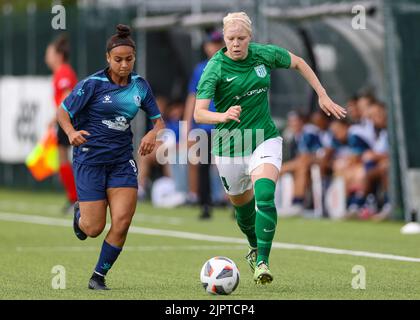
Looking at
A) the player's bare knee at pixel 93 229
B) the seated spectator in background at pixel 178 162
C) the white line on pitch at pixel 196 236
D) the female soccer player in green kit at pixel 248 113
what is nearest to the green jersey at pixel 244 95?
the female soccer player in green kit at pixel 248 113

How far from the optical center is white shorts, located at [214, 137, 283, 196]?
10.5 m

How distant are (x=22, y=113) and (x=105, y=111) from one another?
1881 cm

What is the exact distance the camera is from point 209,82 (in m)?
10.4

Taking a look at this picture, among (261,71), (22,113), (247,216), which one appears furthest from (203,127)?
(22,113)

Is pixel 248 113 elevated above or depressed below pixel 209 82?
below

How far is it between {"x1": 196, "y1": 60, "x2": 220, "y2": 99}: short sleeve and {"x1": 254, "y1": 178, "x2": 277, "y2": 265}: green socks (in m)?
0.81

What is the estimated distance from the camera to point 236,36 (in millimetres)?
10367

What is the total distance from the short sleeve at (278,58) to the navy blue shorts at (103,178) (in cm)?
144

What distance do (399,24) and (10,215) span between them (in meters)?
6.57

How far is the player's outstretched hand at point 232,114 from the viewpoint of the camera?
9.68m

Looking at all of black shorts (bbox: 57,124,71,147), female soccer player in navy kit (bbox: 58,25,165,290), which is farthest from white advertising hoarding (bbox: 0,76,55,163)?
female soccer player in navy kit (bbox: 58,25,165,290)

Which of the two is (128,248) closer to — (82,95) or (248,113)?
(248,113)

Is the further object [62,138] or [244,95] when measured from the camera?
[62,138]
